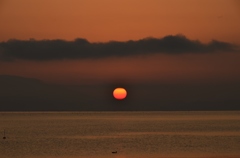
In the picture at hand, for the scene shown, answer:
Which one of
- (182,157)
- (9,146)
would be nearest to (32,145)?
(9,146)

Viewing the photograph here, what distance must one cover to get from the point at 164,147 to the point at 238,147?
32.5 ft

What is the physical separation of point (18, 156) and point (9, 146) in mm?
13420

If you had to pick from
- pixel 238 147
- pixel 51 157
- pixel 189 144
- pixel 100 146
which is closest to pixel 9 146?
pixel 100 146

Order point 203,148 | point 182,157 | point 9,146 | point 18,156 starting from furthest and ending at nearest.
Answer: point 9,146 → point 203,148 → point 18,156 → point 182,157

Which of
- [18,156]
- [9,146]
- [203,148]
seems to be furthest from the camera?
[9,146]

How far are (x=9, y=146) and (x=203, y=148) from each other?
2633cm

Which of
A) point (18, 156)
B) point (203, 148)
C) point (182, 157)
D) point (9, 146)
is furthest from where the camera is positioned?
point (9, 146)

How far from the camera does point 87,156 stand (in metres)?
63.2

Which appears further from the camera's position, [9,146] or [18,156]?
[9,146]

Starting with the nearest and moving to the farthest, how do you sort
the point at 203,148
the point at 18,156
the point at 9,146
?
1. the point at 18,156
2. the point at 203,148
3. the point at 9,146

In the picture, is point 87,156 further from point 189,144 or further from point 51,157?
point 189,144

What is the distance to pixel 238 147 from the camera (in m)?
75.8

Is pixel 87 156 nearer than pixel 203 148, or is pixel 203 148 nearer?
pixel 87 156

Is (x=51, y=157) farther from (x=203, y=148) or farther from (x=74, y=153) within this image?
(x=203, y=148)
